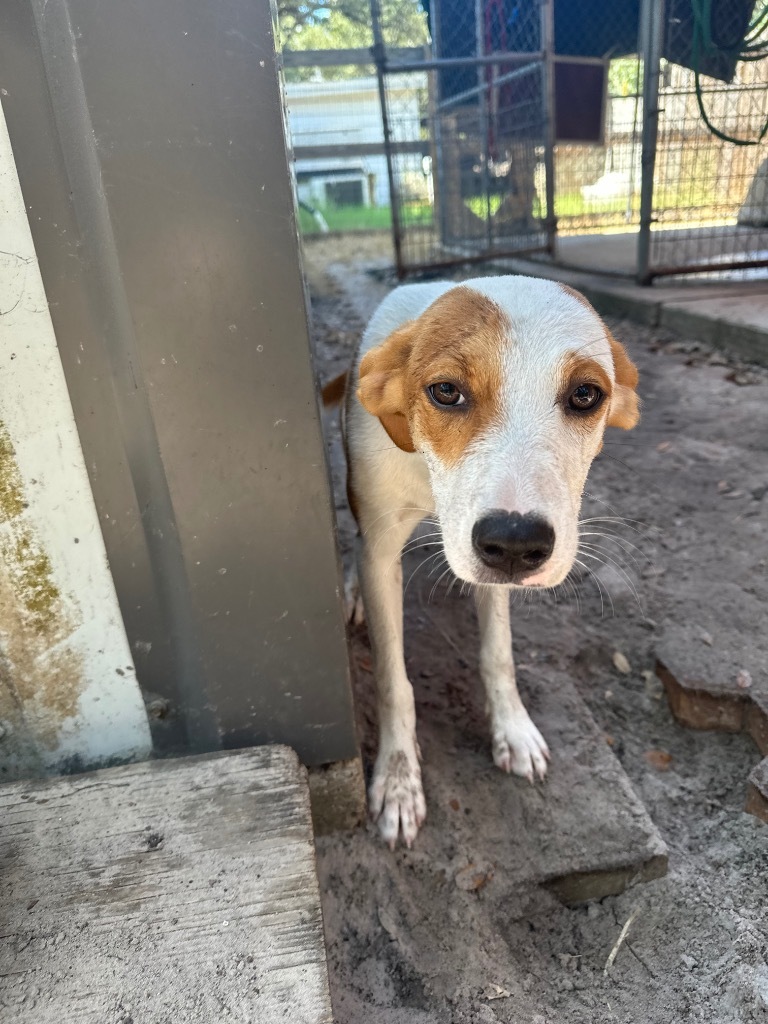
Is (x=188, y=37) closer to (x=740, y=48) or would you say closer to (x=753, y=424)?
(x=753, y=424)

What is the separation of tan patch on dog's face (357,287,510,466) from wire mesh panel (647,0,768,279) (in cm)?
491

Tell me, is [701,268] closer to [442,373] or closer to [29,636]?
[442,373]

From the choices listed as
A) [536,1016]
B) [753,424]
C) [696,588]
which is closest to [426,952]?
[536,1016]

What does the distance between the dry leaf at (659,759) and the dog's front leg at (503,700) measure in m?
0.35

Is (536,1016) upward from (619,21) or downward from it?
downward

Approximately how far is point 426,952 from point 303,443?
1.18 meters

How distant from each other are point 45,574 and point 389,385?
896 mm

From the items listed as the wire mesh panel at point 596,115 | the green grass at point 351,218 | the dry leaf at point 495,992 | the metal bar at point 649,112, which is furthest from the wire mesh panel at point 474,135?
the dry leaf at point 495,992

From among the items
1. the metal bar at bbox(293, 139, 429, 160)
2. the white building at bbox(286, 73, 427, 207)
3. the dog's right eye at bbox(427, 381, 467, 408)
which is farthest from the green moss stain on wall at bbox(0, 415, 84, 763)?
the metal bar at bbox(293, 139, 429, 160)

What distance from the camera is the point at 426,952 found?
1.62 m

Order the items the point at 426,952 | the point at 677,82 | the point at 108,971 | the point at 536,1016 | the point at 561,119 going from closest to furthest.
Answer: the point at 108,971, the point at 536,1016, the point at 426,952, the point at 677,82, the point at 561,119

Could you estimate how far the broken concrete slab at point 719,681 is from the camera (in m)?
2.17

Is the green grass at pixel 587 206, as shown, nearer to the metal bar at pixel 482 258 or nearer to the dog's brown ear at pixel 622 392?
the metal bar at pixel 482 258

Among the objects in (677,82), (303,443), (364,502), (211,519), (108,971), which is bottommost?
(108,971)
